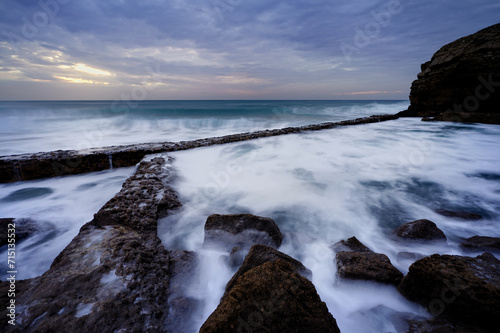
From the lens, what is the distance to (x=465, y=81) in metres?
14.3

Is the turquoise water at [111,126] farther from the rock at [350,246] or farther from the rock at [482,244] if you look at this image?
the rock at [482,244]

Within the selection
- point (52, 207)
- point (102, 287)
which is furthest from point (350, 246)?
point (52, 207)

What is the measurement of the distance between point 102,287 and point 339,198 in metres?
3.61

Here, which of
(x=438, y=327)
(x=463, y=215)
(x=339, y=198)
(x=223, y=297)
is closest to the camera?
(x=438, y=327)

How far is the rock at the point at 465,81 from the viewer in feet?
40.9

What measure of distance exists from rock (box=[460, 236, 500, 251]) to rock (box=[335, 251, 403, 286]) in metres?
1.23

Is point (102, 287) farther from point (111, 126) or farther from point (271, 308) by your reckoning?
point (111, 126)

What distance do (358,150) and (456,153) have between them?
9.57 feet

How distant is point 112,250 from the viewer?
191 cm

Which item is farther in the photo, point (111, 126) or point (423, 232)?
point (111, 126)

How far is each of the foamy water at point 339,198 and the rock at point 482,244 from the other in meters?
0.12

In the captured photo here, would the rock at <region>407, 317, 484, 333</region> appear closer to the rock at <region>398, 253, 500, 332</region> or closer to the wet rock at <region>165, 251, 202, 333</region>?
the rock at <region>398, 253, 500, 332</region>

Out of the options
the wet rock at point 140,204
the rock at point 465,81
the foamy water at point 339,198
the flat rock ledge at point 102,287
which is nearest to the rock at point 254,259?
the foamy water at point 339,198

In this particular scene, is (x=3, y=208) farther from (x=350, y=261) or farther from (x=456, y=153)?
(x=456, y=153)
